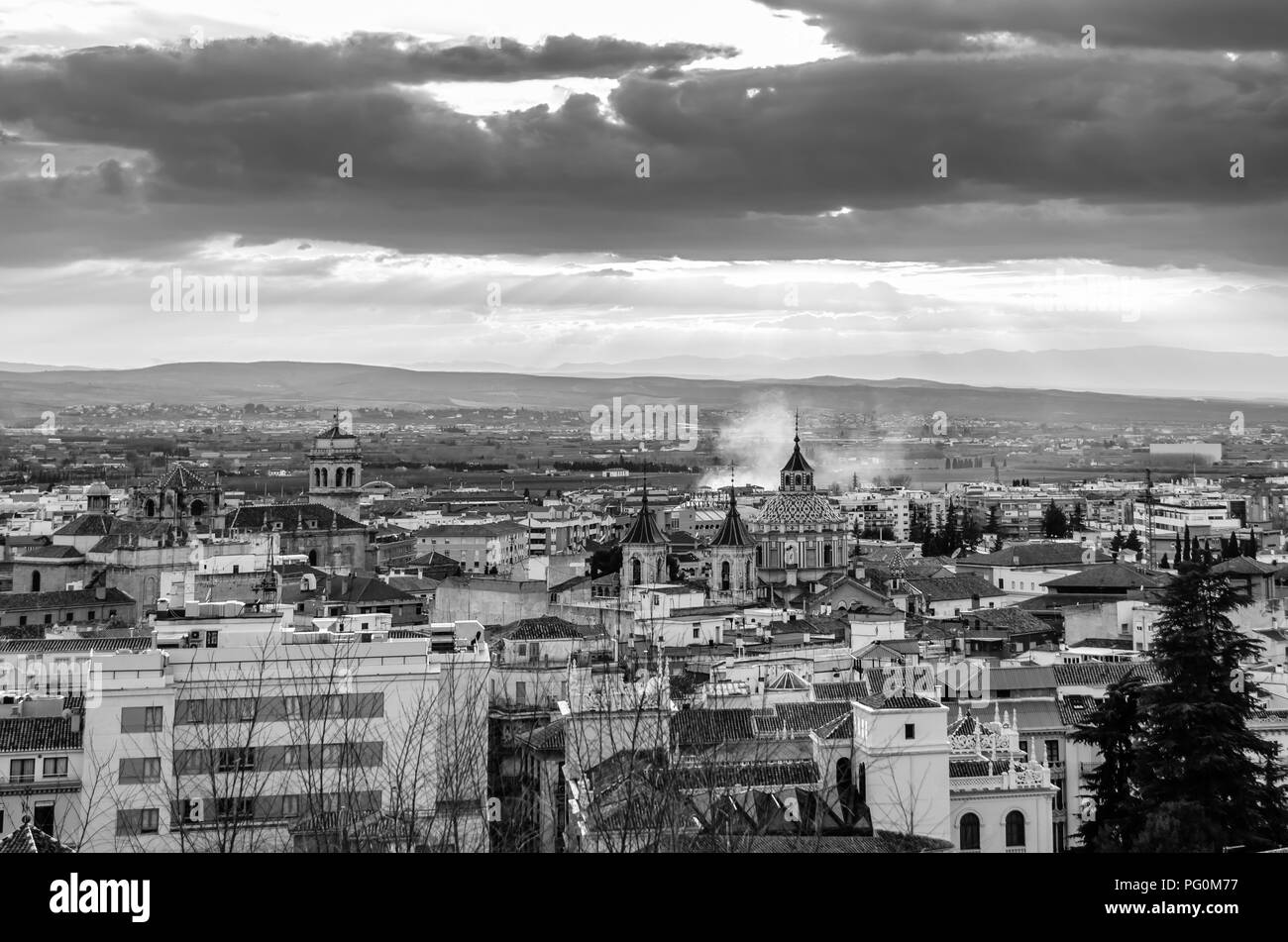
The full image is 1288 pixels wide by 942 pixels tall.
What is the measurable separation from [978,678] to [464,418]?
8403 cm

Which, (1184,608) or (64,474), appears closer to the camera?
(1184,608)

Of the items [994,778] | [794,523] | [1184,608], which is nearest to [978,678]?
[1184,608]

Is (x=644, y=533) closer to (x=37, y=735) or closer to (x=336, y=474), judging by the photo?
(x=336, y=474)

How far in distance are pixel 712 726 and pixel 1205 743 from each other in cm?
348

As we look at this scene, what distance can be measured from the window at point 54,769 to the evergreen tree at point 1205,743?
7.28 metres

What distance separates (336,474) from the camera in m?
47.9

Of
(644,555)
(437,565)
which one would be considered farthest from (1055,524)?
(644,555)

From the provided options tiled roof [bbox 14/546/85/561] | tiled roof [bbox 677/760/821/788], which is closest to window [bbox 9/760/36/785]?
tiled roof [bbox 677/760/821/788]

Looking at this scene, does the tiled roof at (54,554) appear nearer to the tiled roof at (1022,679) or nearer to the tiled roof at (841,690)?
the tiled roof at (841,690)

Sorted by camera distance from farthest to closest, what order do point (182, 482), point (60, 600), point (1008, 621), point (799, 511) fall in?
point (799, 511), point (182, 482), point (1008, 621), point (60, 600)

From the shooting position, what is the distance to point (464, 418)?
10094 cm
